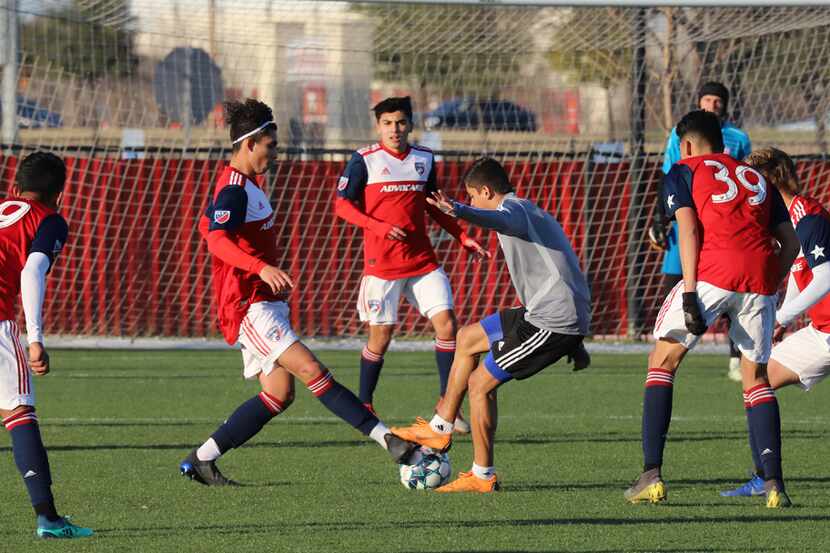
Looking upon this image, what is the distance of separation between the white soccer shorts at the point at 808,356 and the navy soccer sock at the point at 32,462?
3.71 meters

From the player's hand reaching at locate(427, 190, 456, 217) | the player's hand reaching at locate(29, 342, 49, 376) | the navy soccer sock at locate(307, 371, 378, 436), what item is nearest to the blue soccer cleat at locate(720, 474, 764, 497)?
the navy soccer sock at locate(307, 371, 378, 436)

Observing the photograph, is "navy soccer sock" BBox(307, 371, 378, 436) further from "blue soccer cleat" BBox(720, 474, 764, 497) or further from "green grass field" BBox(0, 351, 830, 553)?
"blue soccer cleat" BBox(720, 474, 764, 497)

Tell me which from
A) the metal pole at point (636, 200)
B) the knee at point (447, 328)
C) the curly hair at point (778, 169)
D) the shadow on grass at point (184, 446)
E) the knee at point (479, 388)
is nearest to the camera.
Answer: the knee at point (479, 388)

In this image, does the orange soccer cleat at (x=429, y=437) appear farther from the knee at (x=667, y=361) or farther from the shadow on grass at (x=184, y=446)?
the shadow on grass at (x=184, y=446)

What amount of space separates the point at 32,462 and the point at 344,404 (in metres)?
1.51

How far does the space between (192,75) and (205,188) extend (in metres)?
1.19

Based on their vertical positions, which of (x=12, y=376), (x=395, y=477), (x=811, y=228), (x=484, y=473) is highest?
(x=811, y=228)

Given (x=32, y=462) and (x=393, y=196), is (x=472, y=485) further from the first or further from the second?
(x=393, y=196)

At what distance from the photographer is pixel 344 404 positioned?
6.75 metres

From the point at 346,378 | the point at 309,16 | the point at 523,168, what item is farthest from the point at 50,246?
the point at 523,168

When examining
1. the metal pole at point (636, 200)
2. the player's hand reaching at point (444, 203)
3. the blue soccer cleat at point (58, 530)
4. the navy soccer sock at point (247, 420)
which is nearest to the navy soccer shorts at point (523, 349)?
the player's hand reaching at point (444, 203)

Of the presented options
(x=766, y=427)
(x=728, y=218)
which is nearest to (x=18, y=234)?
(x=728, y=218)

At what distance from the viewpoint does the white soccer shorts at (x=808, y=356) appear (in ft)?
24.2

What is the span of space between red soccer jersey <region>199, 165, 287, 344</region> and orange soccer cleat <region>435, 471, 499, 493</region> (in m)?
1.24
